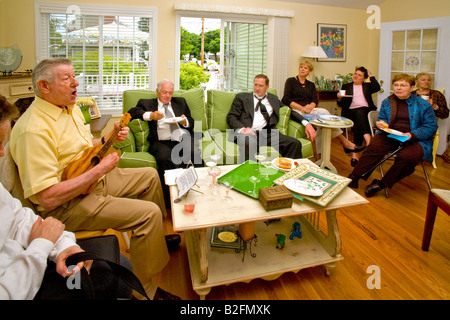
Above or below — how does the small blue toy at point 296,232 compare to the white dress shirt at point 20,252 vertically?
below

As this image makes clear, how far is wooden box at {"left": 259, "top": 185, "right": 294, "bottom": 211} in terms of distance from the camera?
167cm

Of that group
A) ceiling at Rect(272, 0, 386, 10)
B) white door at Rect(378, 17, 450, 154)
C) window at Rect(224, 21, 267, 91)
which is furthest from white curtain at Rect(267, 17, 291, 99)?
white door at Rect(378, 17, 450, 154)

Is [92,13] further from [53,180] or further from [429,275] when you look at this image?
[429,275]

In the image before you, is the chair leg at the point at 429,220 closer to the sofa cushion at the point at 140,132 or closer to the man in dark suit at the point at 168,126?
the man in dark suit at the point at 168,126

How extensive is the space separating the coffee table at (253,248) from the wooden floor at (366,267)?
120 mm

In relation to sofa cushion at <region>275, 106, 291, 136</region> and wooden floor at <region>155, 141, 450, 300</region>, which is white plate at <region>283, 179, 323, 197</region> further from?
sofa cushion at <region>275, 106, 291, 136</region>

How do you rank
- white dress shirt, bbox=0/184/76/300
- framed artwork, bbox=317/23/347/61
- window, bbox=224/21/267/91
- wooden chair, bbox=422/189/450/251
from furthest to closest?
framed artwork, bbox=317/23/347/61, window, bbox=224/21/267/91, wooden chair, bbox=422/189/450/251, white dress shirt, bbox=0/184/76/300

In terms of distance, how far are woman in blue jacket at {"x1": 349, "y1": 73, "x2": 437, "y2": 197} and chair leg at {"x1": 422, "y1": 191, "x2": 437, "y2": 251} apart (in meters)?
0.91

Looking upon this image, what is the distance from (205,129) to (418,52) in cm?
344

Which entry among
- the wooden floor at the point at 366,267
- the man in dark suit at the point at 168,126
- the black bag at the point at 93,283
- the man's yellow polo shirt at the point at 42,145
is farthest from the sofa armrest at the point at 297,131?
the black bag at the point at 93,283

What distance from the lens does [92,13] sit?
4242 millimetres

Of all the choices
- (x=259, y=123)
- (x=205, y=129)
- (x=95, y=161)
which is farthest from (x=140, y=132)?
(x=259, y=123)

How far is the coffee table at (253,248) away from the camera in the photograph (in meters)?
1.62

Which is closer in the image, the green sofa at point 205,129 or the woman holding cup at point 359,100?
the green sofa at point 205,129
